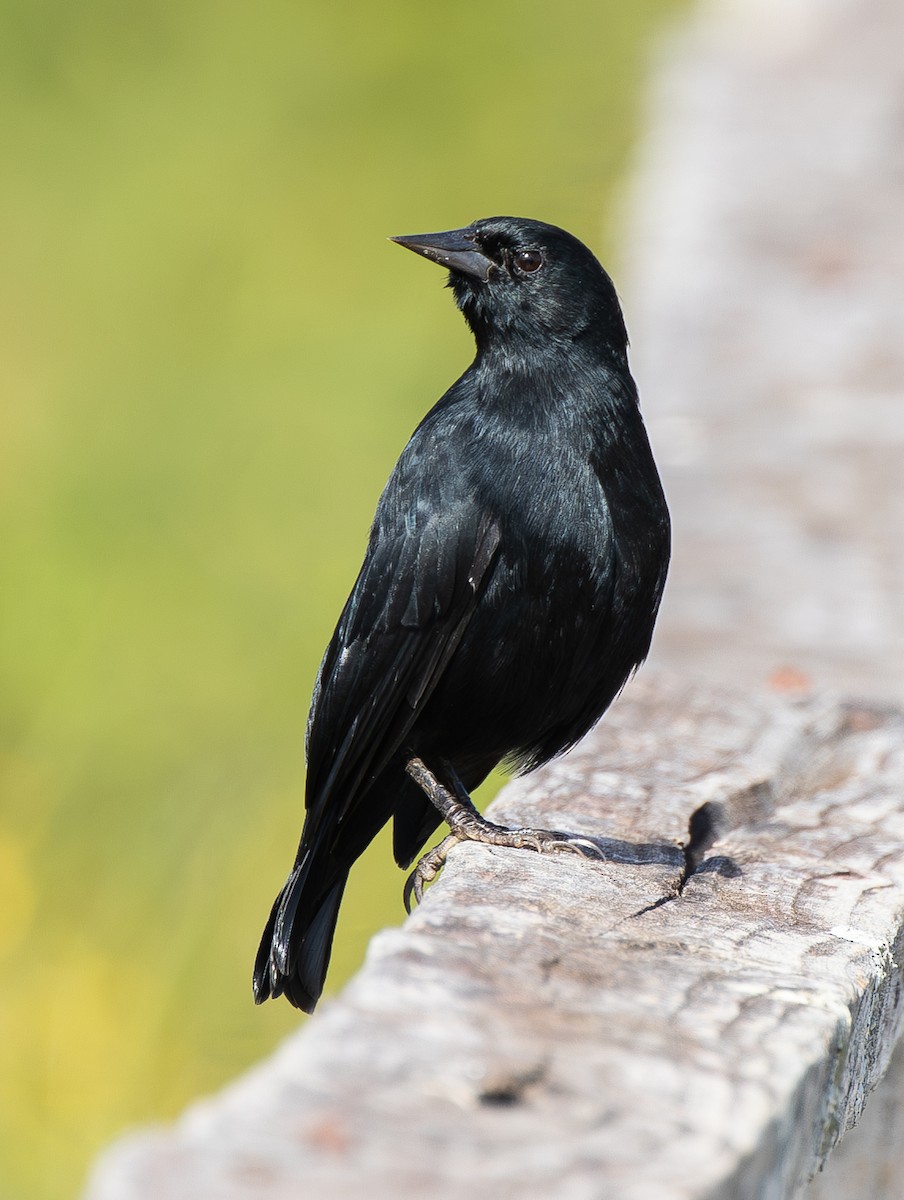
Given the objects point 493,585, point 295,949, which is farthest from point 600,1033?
point 295,949

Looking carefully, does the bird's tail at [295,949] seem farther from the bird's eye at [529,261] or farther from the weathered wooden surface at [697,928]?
the bird's eye at [529,261]

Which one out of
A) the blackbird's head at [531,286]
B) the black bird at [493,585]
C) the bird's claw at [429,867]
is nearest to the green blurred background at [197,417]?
the black bird at [493,585]

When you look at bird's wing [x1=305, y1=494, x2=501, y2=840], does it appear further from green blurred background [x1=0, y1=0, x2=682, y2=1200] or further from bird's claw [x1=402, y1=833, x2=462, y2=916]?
green blurred background [x1=0, y1=0, x2=682, y2=1200]

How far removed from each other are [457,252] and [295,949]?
127 cm

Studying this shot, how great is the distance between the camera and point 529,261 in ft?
10.4

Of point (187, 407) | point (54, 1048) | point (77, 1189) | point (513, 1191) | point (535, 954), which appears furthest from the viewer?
point (187, 407)

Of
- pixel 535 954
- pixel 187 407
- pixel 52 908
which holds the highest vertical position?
pixel 187 407

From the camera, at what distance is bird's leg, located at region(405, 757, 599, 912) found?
2500 mm

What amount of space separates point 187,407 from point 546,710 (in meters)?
4.57

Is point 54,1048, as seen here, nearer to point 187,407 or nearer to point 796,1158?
point 796,1158

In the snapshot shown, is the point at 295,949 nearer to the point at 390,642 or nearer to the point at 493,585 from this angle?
the point at 390,642

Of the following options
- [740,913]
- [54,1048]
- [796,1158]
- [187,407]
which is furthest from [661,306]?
[796,1158]

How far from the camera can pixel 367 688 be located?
2.96 metres

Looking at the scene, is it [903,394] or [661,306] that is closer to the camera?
[903,394]
